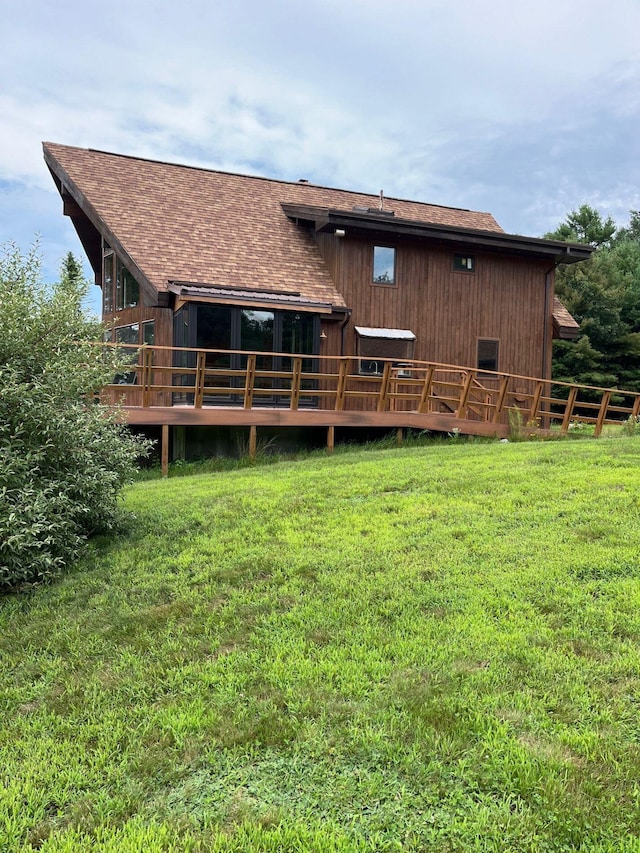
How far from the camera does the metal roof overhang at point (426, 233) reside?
13.9m

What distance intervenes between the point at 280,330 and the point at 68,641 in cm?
973

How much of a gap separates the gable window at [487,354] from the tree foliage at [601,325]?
43.7 feet

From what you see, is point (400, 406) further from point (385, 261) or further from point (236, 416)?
point (236, 416)

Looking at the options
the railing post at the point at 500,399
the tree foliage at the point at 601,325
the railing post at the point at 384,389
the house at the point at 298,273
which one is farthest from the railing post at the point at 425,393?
the tree foliage at the point at 601,325

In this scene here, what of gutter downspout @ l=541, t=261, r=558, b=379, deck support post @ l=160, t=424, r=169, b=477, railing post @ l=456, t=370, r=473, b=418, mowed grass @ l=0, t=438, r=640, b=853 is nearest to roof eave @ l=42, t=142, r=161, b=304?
deck support post @ l=160, t=424, r=169, b=477

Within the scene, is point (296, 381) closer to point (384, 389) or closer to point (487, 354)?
point (384, 389)

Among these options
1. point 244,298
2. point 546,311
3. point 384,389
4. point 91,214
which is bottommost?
point 384,389

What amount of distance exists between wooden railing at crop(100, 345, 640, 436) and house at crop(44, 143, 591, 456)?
1.29 feet

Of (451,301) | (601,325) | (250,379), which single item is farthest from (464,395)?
(601,325)

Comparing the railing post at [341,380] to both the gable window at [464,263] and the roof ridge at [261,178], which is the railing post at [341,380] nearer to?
the gable window at [464,263]

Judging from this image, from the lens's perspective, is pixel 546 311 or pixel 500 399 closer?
pixel 500 399

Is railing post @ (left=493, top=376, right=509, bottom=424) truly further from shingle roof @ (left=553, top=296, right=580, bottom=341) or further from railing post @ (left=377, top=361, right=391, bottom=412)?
shingle roof @ (left=553, top=296, right=580, bottom=341)

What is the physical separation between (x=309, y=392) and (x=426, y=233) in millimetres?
5674

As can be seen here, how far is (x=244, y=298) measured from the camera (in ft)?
40.4
